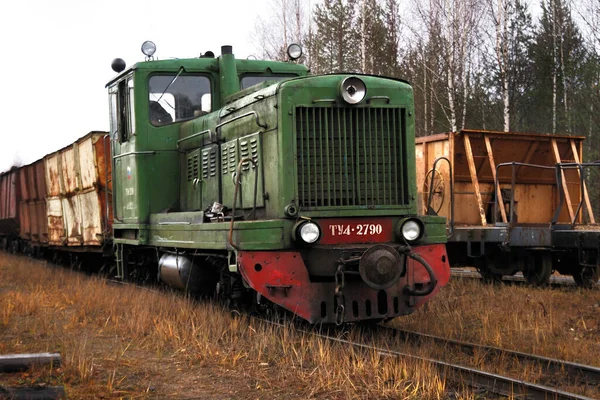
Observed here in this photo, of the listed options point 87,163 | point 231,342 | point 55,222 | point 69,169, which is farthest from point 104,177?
point 231,342

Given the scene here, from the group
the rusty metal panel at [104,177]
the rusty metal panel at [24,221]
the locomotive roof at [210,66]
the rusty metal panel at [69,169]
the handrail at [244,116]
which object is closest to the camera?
the handrail at [244,116]

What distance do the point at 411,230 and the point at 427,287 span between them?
57 cm

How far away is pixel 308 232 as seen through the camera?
669 centimetres

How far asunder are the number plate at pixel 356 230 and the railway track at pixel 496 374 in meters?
0.91

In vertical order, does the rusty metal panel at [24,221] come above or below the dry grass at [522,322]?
above

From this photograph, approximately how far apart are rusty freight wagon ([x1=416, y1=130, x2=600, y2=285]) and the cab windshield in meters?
3.80

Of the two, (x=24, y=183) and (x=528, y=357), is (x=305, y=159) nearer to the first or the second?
(x=528, y=357)

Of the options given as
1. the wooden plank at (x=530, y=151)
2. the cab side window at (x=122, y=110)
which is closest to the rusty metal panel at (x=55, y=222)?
the cab side window at (x=122, y=110)

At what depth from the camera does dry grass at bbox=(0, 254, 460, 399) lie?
16.7 feet

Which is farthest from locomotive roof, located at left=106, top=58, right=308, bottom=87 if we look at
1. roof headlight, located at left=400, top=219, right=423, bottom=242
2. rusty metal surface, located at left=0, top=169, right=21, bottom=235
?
rusty metal surface, located at left=0, top=169, right=21, bottom=235

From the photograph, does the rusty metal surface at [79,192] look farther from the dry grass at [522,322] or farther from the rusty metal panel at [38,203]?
the dry grass at [522,322]

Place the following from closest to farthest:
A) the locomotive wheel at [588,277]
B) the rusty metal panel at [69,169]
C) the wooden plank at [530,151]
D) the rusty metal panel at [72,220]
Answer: the locomotive wheel at [588,277] → the wooden plank at [530,151] → the rusty metal panel at [72,220] → the rusty metal panel at [69,169]

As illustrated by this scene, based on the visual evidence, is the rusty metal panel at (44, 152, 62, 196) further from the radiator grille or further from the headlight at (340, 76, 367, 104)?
the headlight at (340, 76, 367, 104)

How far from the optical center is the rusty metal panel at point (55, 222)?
624 inches
